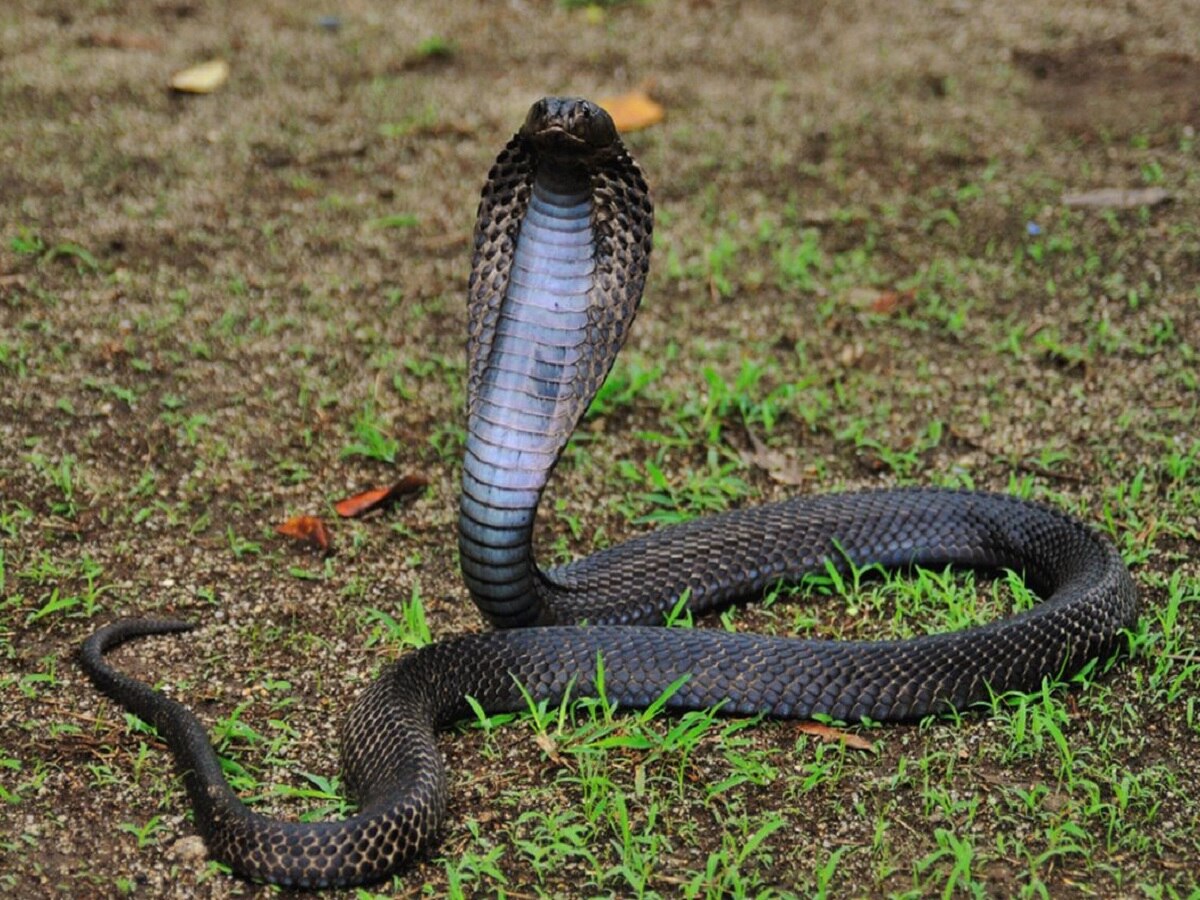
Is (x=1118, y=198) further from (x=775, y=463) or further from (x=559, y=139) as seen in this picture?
(x=559, y=139)

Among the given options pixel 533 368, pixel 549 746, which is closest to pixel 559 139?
pixel 533 368

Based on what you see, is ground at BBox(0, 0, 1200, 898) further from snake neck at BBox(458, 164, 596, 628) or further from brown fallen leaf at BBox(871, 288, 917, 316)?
snake neck at BBox(458, 164, 596, 628)

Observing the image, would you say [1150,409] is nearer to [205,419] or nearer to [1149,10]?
[205,419]

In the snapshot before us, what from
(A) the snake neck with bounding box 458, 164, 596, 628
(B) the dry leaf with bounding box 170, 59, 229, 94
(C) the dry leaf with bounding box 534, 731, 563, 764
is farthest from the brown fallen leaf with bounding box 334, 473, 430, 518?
(B) the dry leaf with bounding box 170, 59, 229, 94

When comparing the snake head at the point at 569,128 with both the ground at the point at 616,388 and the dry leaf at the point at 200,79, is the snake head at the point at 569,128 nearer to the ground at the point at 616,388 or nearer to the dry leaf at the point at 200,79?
the ground at the point at 616,388

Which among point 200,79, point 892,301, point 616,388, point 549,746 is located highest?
point 200,79

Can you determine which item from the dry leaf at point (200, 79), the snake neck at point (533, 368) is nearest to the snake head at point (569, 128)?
the snake neck at point (533, 368)
